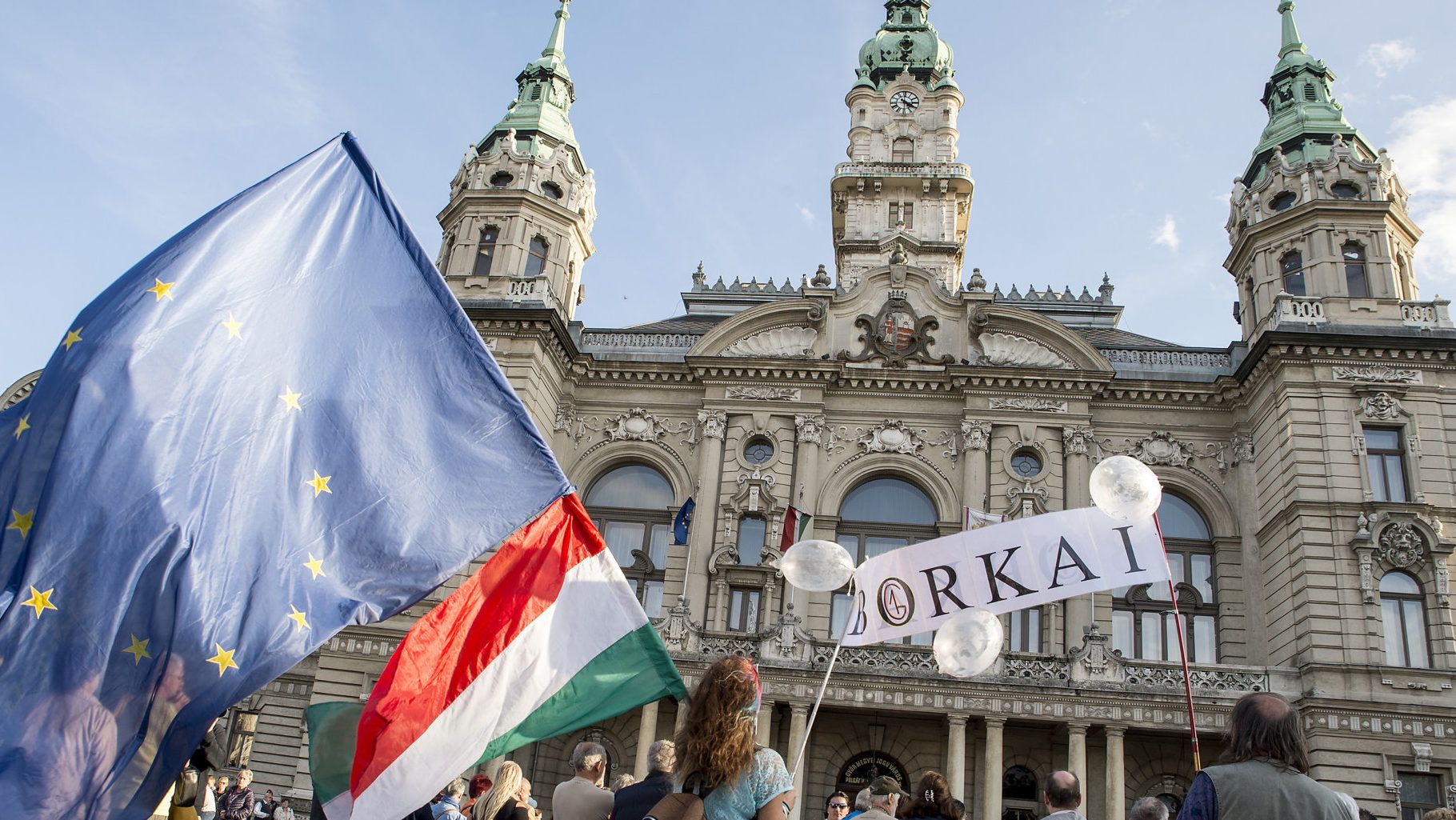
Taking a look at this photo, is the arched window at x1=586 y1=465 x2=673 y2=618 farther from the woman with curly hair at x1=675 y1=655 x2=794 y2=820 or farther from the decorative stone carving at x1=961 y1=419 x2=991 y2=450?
the woman with curly hair at x1=675 y1=655 x2=794 y2=820

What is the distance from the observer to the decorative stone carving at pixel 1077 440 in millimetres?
32000

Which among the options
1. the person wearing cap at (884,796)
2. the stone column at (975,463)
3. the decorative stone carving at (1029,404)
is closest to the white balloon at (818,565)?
the person wearing cap at (884,796)

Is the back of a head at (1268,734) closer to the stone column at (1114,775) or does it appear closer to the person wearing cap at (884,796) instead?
the person wearing cap at (884,796)

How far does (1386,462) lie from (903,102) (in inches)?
893

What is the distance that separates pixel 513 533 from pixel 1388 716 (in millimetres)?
25279

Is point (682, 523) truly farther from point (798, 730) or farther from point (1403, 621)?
point (1403, 621)

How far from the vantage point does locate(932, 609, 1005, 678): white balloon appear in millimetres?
12281

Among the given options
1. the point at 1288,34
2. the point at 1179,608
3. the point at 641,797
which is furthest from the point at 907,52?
the point at 641,797

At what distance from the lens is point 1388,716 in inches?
1005

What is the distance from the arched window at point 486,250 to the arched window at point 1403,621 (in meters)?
27.0

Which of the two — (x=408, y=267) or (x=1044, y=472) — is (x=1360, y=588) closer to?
(x=1044, y=472)

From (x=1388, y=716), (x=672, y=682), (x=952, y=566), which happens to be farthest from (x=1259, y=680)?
(x=672, y=682)

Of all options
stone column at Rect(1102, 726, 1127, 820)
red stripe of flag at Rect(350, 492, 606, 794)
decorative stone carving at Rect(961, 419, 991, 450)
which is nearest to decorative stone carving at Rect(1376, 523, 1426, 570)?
stone column at Rect(1102, 726, 1127, 820)

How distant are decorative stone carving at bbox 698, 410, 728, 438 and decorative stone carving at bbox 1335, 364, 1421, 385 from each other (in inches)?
669
